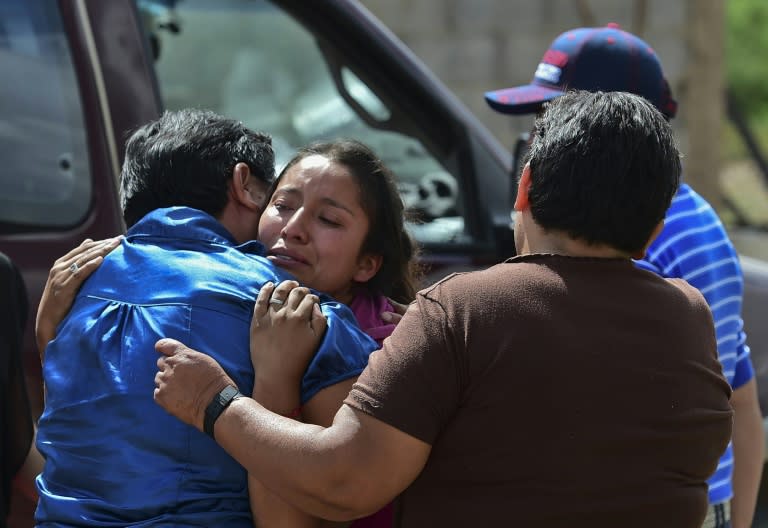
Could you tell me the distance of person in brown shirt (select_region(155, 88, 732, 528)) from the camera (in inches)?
66.1

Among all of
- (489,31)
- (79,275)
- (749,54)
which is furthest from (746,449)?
(749,54)

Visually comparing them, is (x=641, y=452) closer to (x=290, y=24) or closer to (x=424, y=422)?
(x=424, y=422)

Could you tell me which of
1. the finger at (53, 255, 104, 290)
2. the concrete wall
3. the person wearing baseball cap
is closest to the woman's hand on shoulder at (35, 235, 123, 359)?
the finger at (53, 255, 104, 290)

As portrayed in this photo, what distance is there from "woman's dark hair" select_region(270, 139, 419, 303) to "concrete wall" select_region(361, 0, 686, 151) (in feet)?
20.9

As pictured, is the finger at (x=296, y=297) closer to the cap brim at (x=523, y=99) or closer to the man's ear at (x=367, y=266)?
the man's ear at (x=367, y=266)

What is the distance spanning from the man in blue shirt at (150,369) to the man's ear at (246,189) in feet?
0.33

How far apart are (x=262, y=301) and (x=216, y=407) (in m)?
0.19

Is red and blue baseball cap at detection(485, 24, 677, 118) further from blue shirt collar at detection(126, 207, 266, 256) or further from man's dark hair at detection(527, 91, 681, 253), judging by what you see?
blue shirt collar at detection(126, 207, 266, 256)

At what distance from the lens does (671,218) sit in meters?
2.49

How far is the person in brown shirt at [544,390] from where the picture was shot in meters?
1.68

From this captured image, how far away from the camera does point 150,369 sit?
1.84m

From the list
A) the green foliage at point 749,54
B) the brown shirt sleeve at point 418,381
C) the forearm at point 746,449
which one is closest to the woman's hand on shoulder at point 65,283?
the brown shirt sleeve at point 418,381

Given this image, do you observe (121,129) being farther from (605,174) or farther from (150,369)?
(605,174)

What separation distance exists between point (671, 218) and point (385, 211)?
2.20ft
